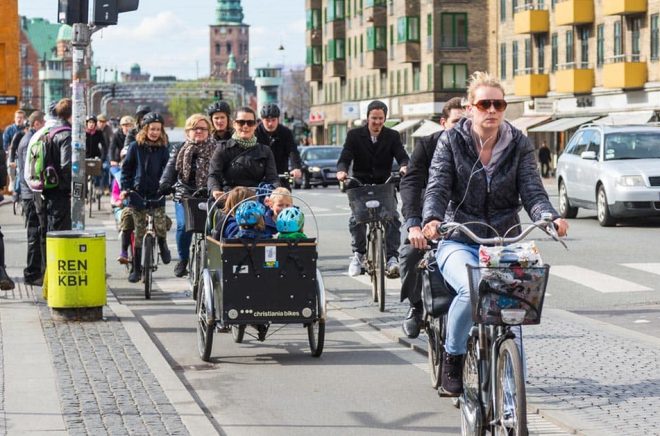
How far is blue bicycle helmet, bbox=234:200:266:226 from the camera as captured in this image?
33.3ft

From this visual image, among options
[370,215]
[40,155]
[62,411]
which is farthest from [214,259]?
[40,155]

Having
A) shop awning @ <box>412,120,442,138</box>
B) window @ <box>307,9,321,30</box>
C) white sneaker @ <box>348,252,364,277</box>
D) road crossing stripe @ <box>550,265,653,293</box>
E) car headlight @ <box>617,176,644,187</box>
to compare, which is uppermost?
window @ <box>307,9,321,30</box>

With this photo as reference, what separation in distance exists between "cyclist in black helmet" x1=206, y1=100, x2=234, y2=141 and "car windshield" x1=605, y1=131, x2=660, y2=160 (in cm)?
1198

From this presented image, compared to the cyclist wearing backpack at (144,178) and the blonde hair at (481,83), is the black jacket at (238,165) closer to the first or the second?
the cyclist wearing backpack at (144,178)

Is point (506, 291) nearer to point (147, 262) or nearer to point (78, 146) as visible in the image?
point (78, 146)

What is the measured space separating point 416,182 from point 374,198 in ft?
17.3

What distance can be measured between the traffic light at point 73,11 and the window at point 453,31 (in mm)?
75418

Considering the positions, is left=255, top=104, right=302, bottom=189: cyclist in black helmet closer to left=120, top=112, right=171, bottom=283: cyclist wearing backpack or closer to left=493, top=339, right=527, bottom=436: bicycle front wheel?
left=120, top=112, right=171, bottom=283: cyclist wearing backpack

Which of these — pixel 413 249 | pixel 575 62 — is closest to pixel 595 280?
pixel 413 249

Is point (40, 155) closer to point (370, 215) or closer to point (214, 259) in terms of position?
point (370, 215)

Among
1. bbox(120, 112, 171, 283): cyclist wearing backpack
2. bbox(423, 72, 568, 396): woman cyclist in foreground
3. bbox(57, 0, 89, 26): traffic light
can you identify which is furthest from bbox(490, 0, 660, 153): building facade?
bbox(423, 72, 568, 396): woman cyclist in foreground

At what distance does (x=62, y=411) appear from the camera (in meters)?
7.86

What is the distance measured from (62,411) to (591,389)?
9.77 feet

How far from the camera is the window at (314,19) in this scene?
118500 mm
